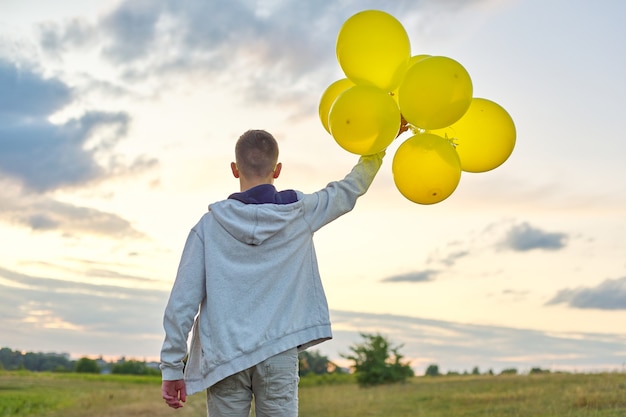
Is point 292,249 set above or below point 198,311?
above

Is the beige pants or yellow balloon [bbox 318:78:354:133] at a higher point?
yellow balloon [bbox 318:78:354:133]

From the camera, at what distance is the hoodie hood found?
3281mm

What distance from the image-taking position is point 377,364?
19422mm

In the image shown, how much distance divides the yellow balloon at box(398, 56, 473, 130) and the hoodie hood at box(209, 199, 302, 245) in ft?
2.63

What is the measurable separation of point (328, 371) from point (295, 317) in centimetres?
1868

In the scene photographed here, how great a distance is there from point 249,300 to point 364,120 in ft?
3.35

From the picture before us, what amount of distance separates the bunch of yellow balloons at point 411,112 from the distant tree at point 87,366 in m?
14.7

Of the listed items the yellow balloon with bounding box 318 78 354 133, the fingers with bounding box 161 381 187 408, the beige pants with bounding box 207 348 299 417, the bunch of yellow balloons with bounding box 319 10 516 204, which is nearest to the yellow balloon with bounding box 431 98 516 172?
the bunch of yellow balloons with bounding box 319 10 516 204

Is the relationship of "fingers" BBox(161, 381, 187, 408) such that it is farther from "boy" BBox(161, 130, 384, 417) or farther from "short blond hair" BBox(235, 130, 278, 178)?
"short blond hair" BBox(235, 130, 278, 178)

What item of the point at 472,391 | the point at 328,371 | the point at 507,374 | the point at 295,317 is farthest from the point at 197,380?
the point at 328,371

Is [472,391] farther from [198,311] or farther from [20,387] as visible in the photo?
[198,311]

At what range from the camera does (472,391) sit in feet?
42.1

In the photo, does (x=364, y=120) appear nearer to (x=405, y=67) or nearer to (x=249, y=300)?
(x=405, y=67)

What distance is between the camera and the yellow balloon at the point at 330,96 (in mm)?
4090
